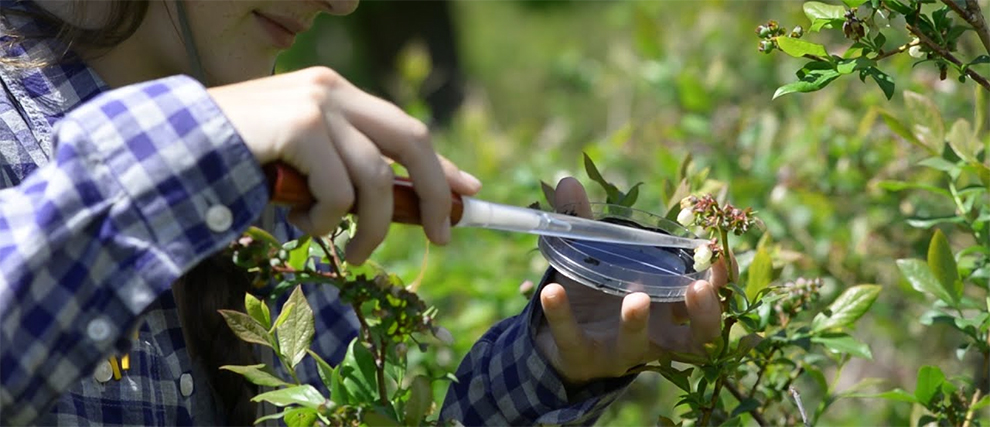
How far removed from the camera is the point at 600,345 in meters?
1.16

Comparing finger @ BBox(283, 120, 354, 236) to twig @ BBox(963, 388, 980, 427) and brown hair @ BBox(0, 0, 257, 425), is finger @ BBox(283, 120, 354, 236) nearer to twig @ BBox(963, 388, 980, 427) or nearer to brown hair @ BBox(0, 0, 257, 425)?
brown hair @ BBox(0, 0, 257, 425)

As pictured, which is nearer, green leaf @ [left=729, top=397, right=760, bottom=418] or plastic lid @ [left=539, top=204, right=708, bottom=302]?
plastic lid @ [left=539, top=204, right=708, bottom=302]

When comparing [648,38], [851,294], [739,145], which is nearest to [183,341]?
[851,294]

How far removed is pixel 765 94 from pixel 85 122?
248 centimetres

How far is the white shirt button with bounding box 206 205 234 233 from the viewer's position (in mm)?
825

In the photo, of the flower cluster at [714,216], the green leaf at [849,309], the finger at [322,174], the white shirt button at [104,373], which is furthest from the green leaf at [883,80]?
the white shirt button at [104,373]

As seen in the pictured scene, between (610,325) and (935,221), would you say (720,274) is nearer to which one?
(610,325)

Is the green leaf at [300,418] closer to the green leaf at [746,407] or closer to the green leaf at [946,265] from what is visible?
the green leaf at [746,407]

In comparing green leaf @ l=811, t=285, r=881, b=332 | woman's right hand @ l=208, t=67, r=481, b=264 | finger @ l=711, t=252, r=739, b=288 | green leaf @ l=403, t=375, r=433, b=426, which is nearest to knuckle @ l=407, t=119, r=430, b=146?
woman's right hand @ l=208, t=67, r=481, b=264

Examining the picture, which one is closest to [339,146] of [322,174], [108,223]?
[322,174]

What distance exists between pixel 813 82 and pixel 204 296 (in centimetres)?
62

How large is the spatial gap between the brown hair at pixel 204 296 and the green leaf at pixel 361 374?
0.22 m

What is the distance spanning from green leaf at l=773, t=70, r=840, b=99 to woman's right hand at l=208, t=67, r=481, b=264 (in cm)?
33

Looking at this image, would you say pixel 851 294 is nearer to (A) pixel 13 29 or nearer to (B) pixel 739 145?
(A) pixel 13 29
